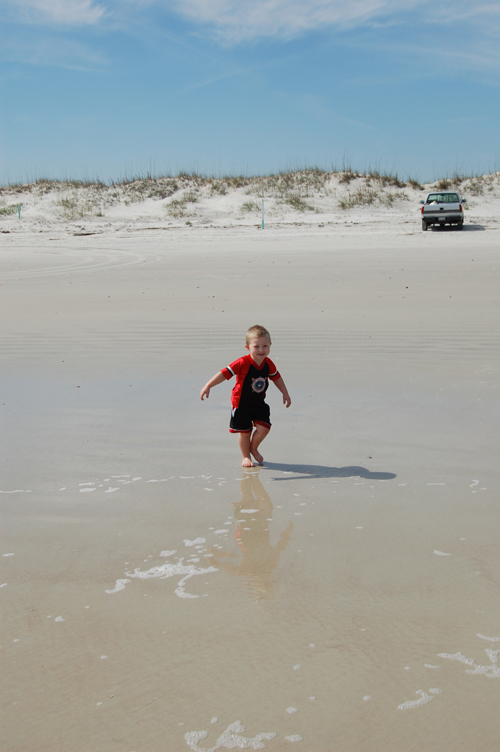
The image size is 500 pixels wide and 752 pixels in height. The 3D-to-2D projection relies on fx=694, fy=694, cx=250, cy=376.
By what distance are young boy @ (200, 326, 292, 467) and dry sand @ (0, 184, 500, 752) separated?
7.4 inches

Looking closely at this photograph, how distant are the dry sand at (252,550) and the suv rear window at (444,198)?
51.9 ft

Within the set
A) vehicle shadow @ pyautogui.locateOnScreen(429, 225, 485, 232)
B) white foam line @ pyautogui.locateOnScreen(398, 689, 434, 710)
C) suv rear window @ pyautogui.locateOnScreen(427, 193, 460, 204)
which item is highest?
suv rear window @ pyautogui.locateOnScreen(427, 193, 460, 204)

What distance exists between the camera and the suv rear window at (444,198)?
2230 cm

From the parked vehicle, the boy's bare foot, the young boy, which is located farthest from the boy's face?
the parked vehicle

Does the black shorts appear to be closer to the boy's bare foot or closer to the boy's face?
the boy's bare foot

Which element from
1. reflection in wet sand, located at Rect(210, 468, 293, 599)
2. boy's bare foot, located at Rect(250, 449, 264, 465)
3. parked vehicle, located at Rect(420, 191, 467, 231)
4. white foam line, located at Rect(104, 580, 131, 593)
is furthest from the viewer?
parked vehicle, located at Rect(420, 191, 467, 231)

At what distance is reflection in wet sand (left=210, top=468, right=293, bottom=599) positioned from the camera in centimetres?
278

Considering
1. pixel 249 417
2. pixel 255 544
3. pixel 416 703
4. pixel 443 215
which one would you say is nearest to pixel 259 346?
pixel 249 417

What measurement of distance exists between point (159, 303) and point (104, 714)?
8.48m

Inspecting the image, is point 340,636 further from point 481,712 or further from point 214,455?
point 214,455

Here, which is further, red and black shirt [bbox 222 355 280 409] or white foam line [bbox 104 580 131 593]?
red and black shirt [bbox 222 355 280 409]

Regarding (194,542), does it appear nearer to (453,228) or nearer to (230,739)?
(230,739)

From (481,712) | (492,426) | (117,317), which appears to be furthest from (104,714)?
(117,317)

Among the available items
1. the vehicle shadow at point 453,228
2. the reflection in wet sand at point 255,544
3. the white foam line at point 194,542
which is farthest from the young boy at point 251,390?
the vehicle shadow at point 453,228
